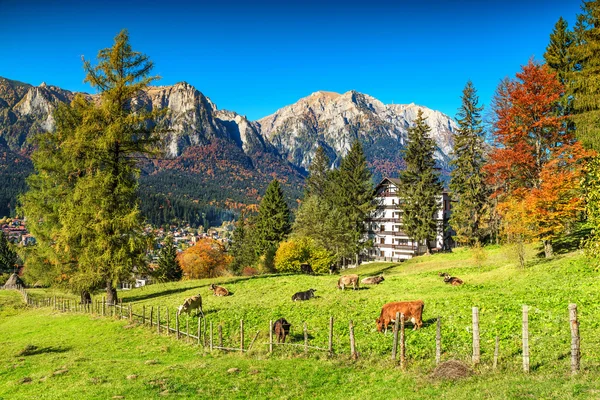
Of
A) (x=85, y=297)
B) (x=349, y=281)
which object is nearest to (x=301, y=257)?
(x=349, y=281)

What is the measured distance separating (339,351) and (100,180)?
83.2ft

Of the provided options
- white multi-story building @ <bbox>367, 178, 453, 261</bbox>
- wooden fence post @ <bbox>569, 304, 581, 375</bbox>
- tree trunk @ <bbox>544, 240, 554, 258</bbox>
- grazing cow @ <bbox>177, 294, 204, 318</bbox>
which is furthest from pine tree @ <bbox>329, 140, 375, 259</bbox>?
wooden fence post @ <bbox>569, 304, 581, 375</bbox>

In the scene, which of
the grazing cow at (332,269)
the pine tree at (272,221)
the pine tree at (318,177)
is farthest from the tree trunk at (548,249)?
the pine tree at (318,177)

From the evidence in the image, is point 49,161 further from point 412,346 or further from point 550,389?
point 550,389

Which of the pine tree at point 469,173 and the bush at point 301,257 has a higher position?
the pine tree at point 469,173

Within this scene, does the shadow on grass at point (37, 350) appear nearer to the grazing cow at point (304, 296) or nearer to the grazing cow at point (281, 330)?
the grazing cow at point (281, 330)

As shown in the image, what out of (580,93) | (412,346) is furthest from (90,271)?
(580,93)

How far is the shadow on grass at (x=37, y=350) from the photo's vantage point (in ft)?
67.1

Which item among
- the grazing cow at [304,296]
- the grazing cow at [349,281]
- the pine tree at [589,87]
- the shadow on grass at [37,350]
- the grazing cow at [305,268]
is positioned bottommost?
the grazing cow at [305,268]

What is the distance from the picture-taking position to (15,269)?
102688 mm

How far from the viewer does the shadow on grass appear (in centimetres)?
2045

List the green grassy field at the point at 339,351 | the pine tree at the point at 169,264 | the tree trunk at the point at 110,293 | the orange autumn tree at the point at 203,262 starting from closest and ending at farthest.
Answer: the green grassy field at the point at 339,351 → the tree trunk at the point at 110,293 → the orange autumn tree at the point at 203,262 → the pine tree at the point at 169,264

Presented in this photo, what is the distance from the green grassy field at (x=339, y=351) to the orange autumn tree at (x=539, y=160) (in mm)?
3478

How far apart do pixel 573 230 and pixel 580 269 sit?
15.4 meters
